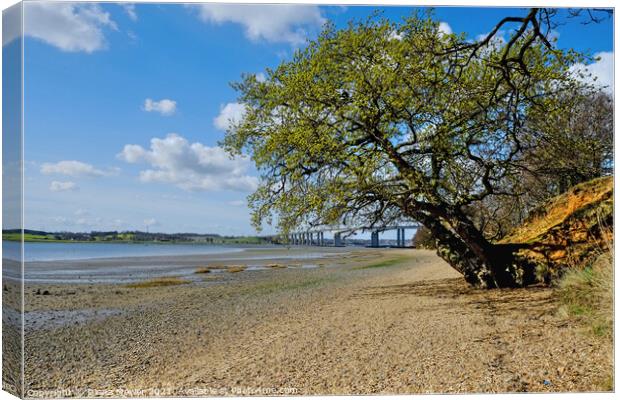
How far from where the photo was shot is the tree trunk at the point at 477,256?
325 inches

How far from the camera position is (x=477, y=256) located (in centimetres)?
866

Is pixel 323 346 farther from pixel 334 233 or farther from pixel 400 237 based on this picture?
pixel 400 237

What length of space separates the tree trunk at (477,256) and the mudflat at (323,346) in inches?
14.5

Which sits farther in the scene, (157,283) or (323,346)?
(157,283)

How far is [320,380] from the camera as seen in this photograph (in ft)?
15.7

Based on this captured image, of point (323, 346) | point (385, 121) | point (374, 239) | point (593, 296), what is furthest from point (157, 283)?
point (593, 296)

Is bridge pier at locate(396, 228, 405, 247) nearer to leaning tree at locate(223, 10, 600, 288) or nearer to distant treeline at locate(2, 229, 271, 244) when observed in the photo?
leaning tree at locate(223, 10, 600, 288)

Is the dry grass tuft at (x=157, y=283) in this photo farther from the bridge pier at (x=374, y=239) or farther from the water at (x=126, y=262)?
the bridge pier at (x=374, y=239)

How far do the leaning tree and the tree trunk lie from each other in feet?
2.61

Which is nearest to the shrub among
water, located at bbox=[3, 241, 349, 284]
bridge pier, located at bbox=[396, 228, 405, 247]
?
bridge pier, located at bbox=[396, 228, 405, 247]

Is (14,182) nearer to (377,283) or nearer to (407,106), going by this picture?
(407,106)

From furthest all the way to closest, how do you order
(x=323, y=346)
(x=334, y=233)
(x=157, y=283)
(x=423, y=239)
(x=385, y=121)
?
(x=157, y=283) → (x=423, y=239) → (x=334, y=233) → (x=385, y=121) → (x=323, y=346)

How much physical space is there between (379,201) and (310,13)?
3.40 meters

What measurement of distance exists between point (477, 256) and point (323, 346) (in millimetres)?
4161
